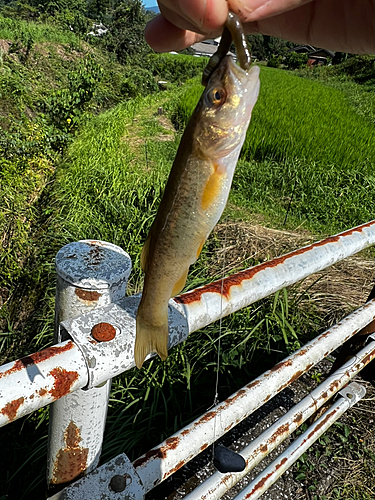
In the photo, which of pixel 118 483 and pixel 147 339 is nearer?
pixel 147 339

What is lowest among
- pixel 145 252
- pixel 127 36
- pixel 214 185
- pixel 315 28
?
pixel 145 252

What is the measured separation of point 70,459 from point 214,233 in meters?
3.01

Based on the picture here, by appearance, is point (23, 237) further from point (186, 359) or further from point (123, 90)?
point (123, 90)

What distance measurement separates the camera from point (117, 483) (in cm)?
101

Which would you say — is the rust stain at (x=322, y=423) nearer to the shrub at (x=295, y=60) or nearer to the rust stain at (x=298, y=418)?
the rust stain at (x=298, y=418)

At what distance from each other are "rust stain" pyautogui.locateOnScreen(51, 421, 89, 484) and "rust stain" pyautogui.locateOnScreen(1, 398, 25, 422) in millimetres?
369

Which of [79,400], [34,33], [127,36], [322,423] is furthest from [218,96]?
[127,36]

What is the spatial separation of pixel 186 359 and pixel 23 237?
238 cm

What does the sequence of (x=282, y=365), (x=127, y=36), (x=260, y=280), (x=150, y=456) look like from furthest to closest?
(x=127, y=36) → (x=282, y=365) → (x=260, y=280) → (x=150, y=456)

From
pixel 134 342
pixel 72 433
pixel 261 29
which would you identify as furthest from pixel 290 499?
pixel 261 29

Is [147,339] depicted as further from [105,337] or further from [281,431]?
[281,431]

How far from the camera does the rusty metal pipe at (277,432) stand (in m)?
1.29

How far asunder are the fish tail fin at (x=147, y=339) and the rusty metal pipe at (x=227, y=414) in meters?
0.39

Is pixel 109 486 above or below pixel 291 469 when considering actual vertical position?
above
